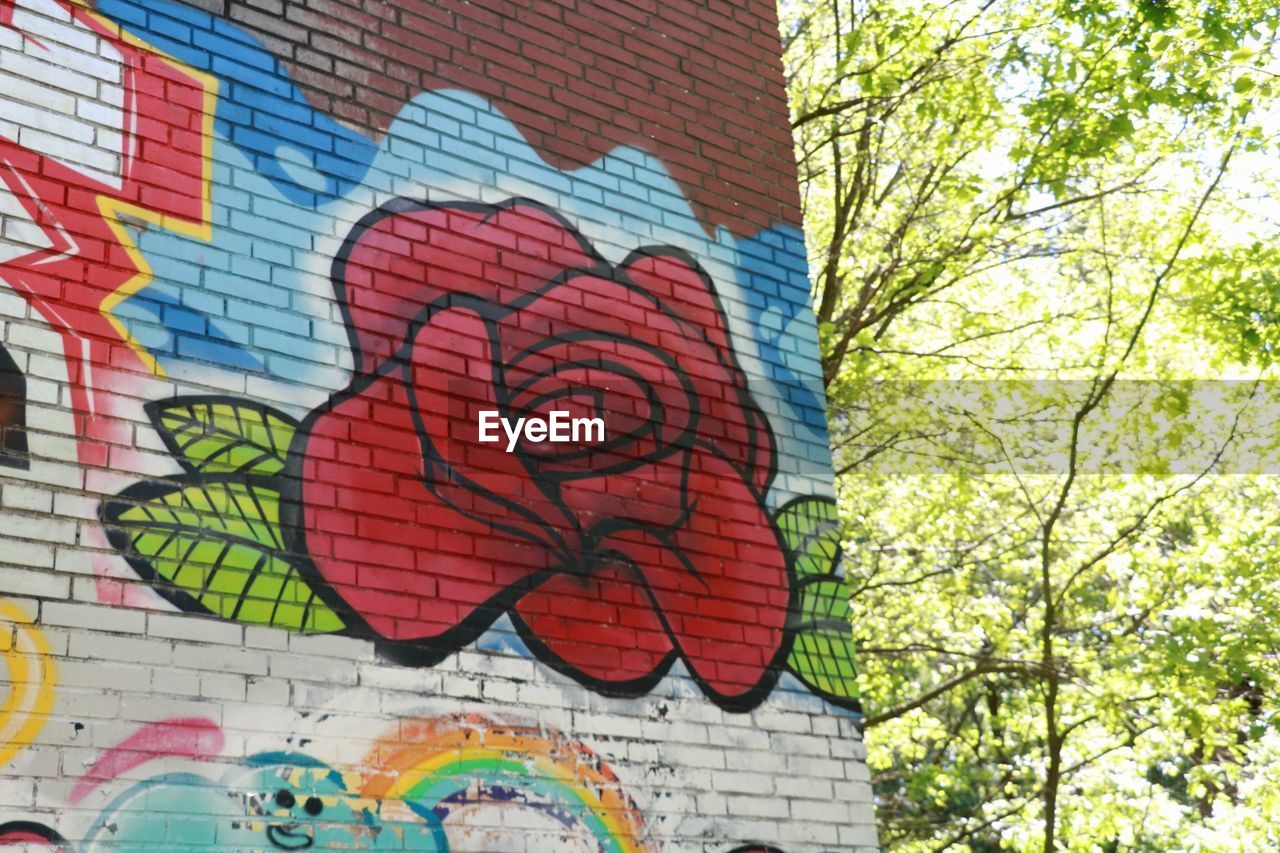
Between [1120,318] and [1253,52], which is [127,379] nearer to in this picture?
[1253,52]

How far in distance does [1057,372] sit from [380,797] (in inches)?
322

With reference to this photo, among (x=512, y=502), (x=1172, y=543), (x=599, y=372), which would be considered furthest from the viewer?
(x=1172, y=543)

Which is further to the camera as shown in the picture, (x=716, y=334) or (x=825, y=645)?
(x=716, y=334)

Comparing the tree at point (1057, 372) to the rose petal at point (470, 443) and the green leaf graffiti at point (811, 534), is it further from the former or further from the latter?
the rose petal at point (470, 443)

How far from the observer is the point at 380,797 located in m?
3.74

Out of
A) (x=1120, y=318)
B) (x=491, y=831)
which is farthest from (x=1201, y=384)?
(x=491, y=831)

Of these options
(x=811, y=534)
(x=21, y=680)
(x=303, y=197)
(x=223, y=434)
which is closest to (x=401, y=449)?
(x=223, y=434)

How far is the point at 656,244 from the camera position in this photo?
17.2 feet

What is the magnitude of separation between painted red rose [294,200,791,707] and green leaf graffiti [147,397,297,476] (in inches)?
3.5

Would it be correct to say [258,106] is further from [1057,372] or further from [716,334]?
[1057,372]

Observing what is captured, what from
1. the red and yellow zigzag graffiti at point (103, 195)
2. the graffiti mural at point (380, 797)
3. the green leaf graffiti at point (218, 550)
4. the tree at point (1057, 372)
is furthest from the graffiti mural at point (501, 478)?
the tree at point (1057, 372)

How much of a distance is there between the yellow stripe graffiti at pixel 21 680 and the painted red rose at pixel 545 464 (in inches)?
32.3

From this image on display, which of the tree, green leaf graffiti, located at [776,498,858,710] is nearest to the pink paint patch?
green leaf graffiti, located at [776,498,858,710]

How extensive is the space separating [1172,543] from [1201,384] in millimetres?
2578
